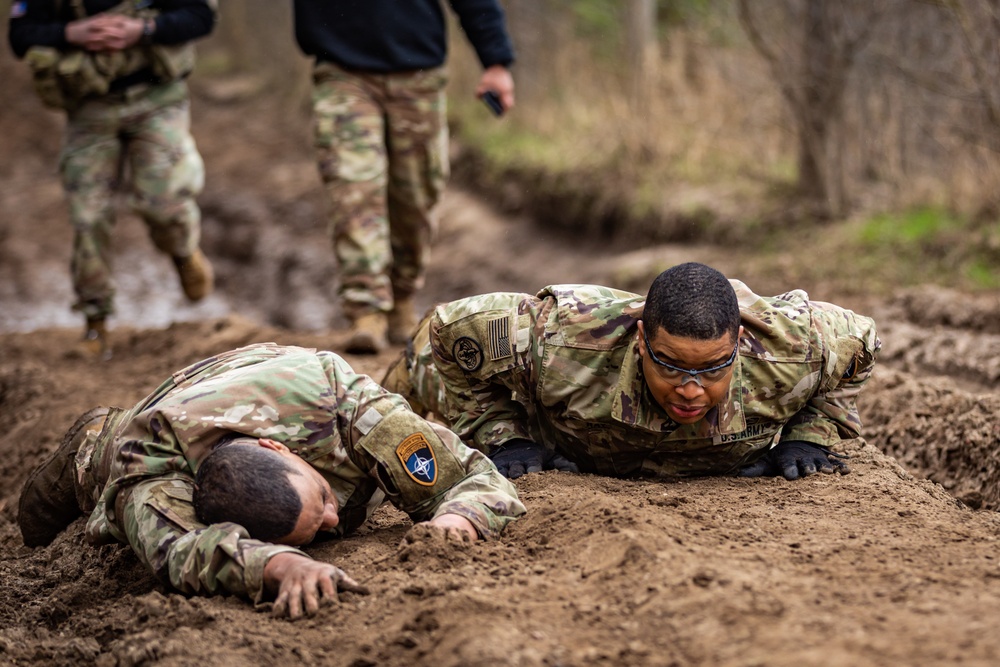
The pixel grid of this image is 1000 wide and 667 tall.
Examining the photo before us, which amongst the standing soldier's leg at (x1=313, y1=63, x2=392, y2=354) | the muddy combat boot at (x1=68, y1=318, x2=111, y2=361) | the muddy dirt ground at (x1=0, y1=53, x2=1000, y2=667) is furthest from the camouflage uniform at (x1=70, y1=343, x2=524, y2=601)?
the muddy combat boot at (x1=68, y1=318, x2=111, y2=361)

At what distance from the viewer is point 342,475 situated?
317 centimetres

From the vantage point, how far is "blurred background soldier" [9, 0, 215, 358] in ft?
18.7

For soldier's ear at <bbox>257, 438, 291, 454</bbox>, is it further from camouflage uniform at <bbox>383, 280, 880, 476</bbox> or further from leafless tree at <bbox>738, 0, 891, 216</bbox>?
Answer: leafless tree at <bbox>738, 0, 891, 216</bbox>

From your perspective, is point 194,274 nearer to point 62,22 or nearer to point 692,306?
point 62,22

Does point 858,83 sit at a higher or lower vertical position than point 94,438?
higher

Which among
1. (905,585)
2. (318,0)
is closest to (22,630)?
(905,585)

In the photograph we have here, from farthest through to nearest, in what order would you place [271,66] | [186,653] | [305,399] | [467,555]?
1. [271,66]
2. [305,399]
3. [467,555]
4. [186,653]

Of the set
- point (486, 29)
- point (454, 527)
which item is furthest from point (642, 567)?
point (486, 29)

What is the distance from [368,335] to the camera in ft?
17.4

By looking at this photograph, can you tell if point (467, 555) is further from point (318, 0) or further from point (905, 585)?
point (318, 0)

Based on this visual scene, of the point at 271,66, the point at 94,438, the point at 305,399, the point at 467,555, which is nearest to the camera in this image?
the point at 467,555

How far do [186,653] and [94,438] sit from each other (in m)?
1.35

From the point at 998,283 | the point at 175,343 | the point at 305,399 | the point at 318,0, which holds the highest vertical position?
the point at 318,0

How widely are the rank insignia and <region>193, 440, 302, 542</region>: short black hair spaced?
1.13 feet
